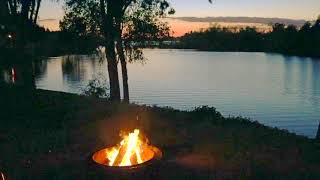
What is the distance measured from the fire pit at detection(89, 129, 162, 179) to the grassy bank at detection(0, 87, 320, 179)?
1396 mm

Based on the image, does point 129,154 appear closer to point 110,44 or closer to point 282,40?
point 110,44

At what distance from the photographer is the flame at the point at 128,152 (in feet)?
26.3

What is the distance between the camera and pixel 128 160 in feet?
26.2

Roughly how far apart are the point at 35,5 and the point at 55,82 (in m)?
39.9

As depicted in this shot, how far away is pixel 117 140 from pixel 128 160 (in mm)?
5118

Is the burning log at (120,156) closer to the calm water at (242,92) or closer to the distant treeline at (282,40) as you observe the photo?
the calm water at (242,92)

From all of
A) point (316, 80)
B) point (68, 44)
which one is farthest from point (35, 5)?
point (316, 80)

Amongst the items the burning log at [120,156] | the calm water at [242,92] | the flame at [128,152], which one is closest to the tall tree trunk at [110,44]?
the calm water at [242,92]

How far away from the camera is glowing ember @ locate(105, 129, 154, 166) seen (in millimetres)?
8047

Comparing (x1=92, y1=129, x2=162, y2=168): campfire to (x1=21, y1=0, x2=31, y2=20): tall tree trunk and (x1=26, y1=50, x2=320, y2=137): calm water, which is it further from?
(x1=26, y1=50, x2=320, y2=137): calm water

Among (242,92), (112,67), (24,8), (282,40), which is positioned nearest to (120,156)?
(112,67)

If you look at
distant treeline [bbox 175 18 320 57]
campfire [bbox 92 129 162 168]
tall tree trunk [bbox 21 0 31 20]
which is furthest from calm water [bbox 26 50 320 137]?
distant treeline [bbox 175 18 320 57]

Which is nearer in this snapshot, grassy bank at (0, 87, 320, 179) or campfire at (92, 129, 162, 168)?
campfire at (92, 129, 162, 168)

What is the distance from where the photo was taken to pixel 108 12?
2709 centimetres
